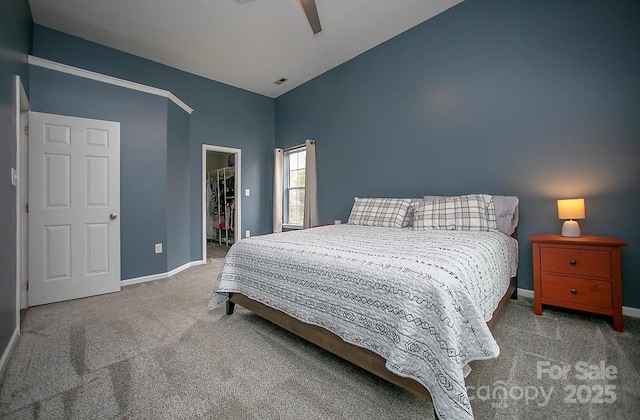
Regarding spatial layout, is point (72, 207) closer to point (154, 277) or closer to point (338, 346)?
point (154, 277)

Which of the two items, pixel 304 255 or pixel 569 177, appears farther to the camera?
pixel 569 177

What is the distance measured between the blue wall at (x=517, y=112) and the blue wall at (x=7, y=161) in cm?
342

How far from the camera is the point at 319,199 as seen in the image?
14.7 feet

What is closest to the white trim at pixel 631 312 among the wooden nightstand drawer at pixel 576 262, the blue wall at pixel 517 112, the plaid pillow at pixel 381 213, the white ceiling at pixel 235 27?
the blue wall at pixel 517 112

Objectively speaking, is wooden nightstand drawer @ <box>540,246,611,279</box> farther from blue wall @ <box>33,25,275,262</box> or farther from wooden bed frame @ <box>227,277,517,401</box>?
blue wall @ <box>33,25,275,262</box>

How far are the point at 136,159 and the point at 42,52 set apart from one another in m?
1.58

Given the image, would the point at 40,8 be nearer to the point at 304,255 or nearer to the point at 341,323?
the point at 304,255

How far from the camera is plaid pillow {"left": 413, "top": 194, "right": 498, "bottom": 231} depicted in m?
2.40

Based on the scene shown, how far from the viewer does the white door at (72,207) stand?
253cm

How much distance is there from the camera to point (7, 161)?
5.64 feet

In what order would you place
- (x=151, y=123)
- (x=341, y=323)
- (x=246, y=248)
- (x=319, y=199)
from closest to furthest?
1. (x=341, y=323)
2. (x=246, y=248)
3. (x=151, y=123)
4. (x=319, y=199)

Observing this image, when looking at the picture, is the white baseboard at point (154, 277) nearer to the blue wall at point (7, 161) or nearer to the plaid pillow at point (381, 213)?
the blue wall at point (7, 161)

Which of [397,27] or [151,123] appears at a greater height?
[397,27]

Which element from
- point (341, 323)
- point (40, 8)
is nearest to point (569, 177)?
point (341, 323)
